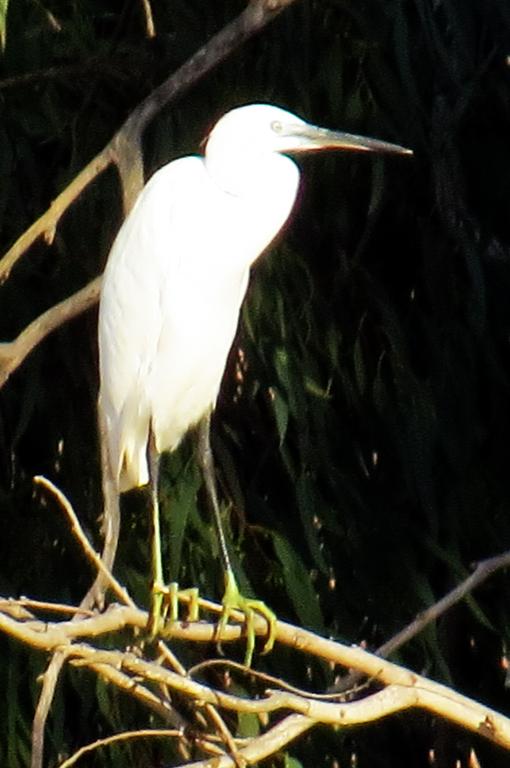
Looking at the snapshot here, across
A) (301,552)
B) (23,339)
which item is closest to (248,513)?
(301,552)

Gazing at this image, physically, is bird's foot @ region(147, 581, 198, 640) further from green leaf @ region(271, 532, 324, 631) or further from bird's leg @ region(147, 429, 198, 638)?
green leaf @ region(271, 532, 324, 631)

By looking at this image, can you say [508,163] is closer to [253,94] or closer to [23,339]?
[253,94]

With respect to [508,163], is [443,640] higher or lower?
lower

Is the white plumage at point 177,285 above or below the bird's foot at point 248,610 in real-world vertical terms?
above

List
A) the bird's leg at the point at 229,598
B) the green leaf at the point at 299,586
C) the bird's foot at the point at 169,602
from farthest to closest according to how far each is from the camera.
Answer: the green leaf at the point at 299,586 < the bird's foot at the point at 169,602 < the bird's leg at the point at 229,598

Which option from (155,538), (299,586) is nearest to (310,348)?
(299,586)

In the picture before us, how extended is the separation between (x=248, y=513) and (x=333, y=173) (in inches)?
16.2

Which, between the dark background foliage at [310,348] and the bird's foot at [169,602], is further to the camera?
the dark background foliage at [310,348]

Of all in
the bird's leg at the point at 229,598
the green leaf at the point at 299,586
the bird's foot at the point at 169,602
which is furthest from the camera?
the green leaf at the point at 299,586

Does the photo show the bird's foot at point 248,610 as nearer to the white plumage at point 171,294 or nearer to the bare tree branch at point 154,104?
the white plumage at point 171,294

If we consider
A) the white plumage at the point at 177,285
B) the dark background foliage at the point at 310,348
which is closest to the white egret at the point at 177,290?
the white plumage at the point at 177,285

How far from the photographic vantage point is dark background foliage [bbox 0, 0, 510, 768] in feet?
7.26

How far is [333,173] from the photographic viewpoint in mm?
2285

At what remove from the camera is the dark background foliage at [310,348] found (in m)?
2.21
